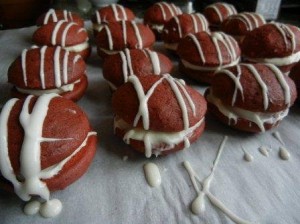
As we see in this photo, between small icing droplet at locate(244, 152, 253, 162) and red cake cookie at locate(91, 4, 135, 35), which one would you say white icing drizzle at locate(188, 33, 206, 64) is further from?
red cake cookie at locate(91, 4, 135, 35)

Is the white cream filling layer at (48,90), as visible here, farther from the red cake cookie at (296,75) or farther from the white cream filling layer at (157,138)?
the red cake cookie at (296,75)

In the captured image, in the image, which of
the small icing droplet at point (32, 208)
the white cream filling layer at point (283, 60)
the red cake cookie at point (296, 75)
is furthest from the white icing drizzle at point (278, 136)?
the small icing droplet at point (32, 208)

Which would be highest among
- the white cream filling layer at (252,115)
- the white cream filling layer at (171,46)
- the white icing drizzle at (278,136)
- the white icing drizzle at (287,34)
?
the white icing drizzle at (287,34)

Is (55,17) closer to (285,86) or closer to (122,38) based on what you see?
(122,38)

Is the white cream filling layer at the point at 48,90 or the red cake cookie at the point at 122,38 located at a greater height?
the red cake cookie at the point at 122,38

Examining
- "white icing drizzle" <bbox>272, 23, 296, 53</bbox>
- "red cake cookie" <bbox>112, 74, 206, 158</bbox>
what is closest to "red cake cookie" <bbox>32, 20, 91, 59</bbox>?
"red cake cookie" <bbox>112, 74, 206, 158</bbox>

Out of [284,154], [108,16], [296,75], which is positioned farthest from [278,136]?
[108,16]

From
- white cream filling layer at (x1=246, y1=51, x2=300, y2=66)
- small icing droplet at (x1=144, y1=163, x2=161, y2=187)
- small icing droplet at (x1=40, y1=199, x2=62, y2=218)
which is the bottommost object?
small icing droplet at (x1=144, y1=163, x2=161, y2=187)
